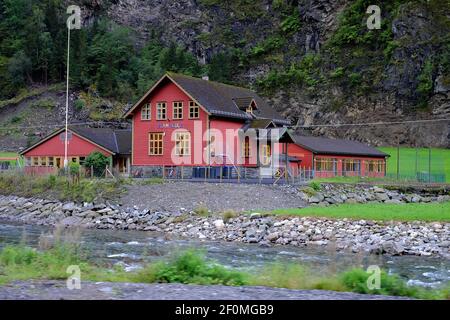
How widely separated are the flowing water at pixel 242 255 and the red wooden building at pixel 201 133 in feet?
48.1

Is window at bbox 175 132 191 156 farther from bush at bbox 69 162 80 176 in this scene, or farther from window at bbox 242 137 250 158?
bush at bbox 69 162 80 176

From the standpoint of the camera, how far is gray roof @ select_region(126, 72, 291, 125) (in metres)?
41.4

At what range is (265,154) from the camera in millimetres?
45188

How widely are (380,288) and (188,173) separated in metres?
32.2

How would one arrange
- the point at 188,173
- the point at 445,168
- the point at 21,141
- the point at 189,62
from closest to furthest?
the point at 188,173 < the point at 445,168 < the point at 21,141 < the point at 189,62

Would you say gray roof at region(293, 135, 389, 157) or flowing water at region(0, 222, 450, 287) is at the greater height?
gray roof at region(293, 135, 389, 157)

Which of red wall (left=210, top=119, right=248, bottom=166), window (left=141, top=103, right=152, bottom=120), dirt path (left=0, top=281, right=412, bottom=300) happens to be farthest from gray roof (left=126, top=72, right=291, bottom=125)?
dirt path (left=0, top=281, right=412, bottom=300)

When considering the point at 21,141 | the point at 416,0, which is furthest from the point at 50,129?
the point at 416,0

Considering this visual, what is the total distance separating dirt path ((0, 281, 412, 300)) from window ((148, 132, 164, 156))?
3323 centimetres

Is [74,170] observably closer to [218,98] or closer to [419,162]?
[218,98]

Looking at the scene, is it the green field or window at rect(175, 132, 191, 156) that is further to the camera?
the green field

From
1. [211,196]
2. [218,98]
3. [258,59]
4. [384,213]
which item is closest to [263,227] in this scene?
[384,213]
